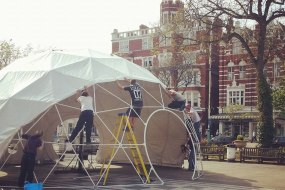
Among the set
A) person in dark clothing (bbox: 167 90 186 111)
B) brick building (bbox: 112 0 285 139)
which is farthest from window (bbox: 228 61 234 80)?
person in dark clothing (bbox: 167 90 186 111)

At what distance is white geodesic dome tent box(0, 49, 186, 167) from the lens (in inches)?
531

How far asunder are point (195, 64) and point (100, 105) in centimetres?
3964

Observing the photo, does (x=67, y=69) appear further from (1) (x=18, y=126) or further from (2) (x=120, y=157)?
(2) (x=120, y=157)

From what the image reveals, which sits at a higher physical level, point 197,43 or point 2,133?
point 197,43

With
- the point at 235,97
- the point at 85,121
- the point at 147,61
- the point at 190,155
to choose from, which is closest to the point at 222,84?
the point at 235,97

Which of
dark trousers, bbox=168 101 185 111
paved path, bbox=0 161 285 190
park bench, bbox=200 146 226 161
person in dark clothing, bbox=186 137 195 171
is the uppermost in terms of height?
dark trousers, bbox=168 101 185 111

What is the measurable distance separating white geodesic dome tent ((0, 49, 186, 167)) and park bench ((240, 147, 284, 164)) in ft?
19.7

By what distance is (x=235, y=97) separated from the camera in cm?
5828

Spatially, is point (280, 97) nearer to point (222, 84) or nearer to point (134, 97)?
point (222, 84)

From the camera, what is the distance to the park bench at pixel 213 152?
80.4ft

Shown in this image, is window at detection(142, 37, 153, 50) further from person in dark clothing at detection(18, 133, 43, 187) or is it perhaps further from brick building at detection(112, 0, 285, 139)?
person in dark clothing at detection(18, 133, 43, 187)

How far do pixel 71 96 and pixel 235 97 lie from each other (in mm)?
43715

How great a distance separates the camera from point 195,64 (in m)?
59.0

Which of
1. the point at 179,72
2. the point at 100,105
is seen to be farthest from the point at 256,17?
the point at 179,72
